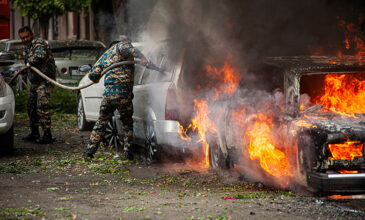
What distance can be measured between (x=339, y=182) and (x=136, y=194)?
230cm

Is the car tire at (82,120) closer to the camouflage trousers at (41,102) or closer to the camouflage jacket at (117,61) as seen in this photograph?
the camouflage trousers at (41,102)

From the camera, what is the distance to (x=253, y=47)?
1002 centimetres

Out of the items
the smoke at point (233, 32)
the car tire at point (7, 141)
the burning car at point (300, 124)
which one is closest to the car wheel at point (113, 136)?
the smoke at point (233, 32)

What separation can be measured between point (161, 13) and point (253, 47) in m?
2.10

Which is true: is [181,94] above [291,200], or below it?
above

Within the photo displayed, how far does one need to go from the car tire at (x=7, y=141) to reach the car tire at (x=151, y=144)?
2.37m

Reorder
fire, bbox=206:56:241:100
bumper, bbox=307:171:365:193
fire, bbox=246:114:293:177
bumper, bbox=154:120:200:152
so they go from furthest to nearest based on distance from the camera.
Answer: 1. fire, bbox=206:56:241:100
2. bumper, bbox=154:120:200:152
3. fire, bbox=246:114:293:177
4. bumper, bbox=307:171:365:193

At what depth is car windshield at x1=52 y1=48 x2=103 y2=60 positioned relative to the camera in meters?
17.2

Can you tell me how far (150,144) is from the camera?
358 inches

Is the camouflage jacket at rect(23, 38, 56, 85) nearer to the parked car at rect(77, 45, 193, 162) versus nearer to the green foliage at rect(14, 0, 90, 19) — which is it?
the parked car at rect(77, 45, 193, 162)

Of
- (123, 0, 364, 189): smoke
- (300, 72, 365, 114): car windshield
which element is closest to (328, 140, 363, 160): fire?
(300, 72, 365, 114): car windshield

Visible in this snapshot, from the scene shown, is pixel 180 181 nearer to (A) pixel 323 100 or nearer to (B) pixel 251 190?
(B) pixel 251 190

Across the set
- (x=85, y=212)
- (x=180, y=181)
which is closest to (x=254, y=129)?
(x=180, y=181)

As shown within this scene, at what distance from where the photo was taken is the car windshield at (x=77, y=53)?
17250 millimetres
